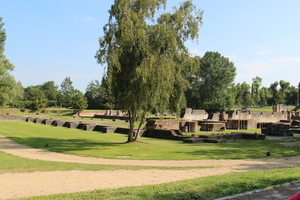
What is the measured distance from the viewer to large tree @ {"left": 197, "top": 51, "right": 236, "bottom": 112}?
7400 centimetres

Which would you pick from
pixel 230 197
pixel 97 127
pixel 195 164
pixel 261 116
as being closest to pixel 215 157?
pixel 195 164

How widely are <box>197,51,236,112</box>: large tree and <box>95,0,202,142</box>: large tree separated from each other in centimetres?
5346

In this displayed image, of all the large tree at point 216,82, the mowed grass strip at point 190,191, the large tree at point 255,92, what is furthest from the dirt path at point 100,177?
the large tree at point 255,92

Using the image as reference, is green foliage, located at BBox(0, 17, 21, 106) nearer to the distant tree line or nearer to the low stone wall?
the distant tree line

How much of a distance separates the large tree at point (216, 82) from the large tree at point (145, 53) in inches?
2105

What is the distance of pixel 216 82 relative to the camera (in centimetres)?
7469

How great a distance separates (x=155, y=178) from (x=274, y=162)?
686 cm

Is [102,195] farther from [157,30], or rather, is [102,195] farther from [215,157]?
[157,30]

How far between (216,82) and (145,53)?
57.2 m

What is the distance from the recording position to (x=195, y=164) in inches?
523

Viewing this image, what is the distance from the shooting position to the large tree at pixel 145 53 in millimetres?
19703

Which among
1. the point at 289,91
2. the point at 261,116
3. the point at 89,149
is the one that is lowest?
the point at 89,149

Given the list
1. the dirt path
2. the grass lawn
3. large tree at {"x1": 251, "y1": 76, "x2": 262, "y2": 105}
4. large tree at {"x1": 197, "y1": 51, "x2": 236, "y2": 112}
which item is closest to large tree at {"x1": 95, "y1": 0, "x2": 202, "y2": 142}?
the grass lawn

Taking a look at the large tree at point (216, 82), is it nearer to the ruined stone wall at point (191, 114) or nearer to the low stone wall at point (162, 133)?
the ruined stone wall at point (191, 114)
